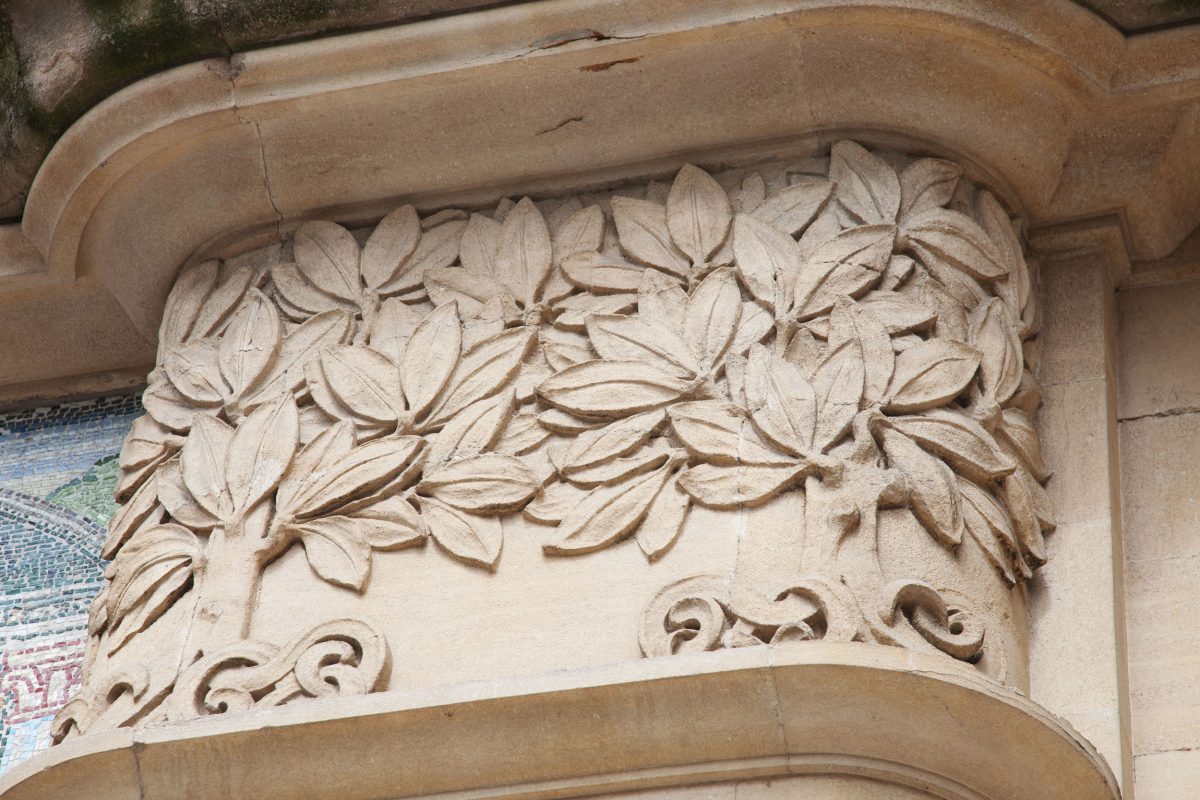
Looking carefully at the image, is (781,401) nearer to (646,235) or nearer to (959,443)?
(959,443)

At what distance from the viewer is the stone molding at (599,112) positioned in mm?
3539

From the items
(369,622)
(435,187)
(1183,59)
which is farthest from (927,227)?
(369,622)

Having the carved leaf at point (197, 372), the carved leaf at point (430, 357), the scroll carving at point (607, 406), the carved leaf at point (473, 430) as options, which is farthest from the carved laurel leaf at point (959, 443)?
the carved leaf at point (197, 372)

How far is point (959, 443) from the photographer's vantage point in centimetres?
324

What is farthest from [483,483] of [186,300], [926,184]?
[926,184]

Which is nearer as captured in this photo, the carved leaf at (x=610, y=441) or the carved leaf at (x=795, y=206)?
the carved leaf at (x=610, y=441)

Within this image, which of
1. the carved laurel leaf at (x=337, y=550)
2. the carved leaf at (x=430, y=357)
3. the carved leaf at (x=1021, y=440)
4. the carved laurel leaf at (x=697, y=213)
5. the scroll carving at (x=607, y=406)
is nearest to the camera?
the scroll carving at (x=607, y=406)

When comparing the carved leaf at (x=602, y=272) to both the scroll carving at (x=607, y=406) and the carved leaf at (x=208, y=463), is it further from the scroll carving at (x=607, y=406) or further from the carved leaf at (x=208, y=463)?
the carved leaf at (x=208, y=463)

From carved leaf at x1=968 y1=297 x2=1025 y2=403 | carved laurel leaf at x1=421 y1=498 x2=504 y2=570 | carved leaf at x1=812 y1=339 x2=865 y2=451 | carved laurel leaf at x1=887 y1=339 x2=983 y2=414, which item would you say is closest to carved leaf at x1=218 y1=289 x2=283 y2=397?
carved laurel leaf at x1=421 y1=498 x2=504 y2=570

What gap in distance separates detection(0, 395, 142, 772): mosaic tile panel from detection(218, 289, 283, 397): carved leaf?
49 centimetres

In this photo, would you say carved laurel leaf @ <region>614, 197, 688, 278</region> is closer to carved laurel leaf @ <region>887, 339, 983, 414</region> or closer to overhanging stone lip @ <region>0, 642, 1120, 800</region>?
carved laurel leaf @ <region>887, 339, 983, 414</region>

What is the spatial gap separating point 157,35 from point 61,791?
129 centimetres

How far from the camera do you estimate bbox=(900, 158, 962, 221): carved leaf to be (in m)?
3.57

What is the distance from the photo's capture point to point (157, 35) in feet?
11.9
